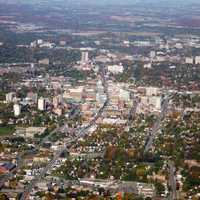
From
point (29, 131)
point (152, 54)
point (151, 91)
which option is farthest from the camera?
point (152, 54)

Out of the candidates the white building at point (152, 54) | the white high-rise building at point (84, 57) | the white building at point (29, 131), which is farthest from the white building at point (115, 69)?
the white building at point (29, 131)

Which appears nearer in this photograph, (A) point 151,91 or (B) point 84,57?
(A) point 151,91

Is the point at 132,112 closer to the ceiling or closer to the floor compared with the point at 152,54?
closer to the ceiling

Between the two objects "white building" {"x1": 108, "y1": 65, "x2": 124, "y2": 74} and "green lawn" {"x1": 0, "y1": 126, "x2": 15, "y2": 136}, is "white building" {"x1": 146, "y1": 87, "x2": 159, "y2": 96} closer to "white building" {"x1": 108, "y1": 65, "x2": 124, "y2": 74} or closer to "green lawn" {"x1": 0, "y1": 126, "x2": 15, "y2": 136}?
"white building" {"x1": 108, "y1": 65, "x2": 124, "y2": 74}

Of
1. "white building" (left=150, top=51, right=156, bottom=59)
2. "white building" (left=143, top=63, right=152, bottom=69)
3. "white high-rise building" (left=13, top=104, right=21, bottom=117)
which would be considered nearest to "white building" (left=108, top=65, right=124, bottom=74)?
"white building" (left=143, top=63, right=152, bottom=69)

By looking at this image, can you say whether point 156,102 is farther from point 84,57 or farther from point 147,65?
point 84,57

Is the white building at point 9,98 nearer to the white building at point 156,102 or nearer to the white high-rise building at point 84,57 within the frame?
the white building at point 156,102

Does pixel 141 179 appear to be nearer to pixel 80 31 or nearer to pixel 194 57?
pixel 194 57

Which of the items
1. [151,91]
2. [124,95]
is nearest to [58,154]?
[124,95]

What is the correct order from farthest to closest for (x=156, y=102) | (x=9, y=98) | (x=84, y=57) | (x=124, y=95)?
(x=84, y=57) < (x=124, y=95) < (x=9, y=98) < (x=156, y=102)

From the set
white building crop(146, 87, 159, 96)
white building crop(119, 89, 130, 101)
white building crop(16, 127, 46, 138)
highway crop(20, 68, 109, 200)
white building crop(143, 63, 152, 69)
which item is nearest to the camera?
highway crop(20, 68, 109, 200)

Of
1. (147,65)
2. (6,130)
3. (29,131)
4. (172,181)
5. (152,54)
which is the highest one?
(172,181)
